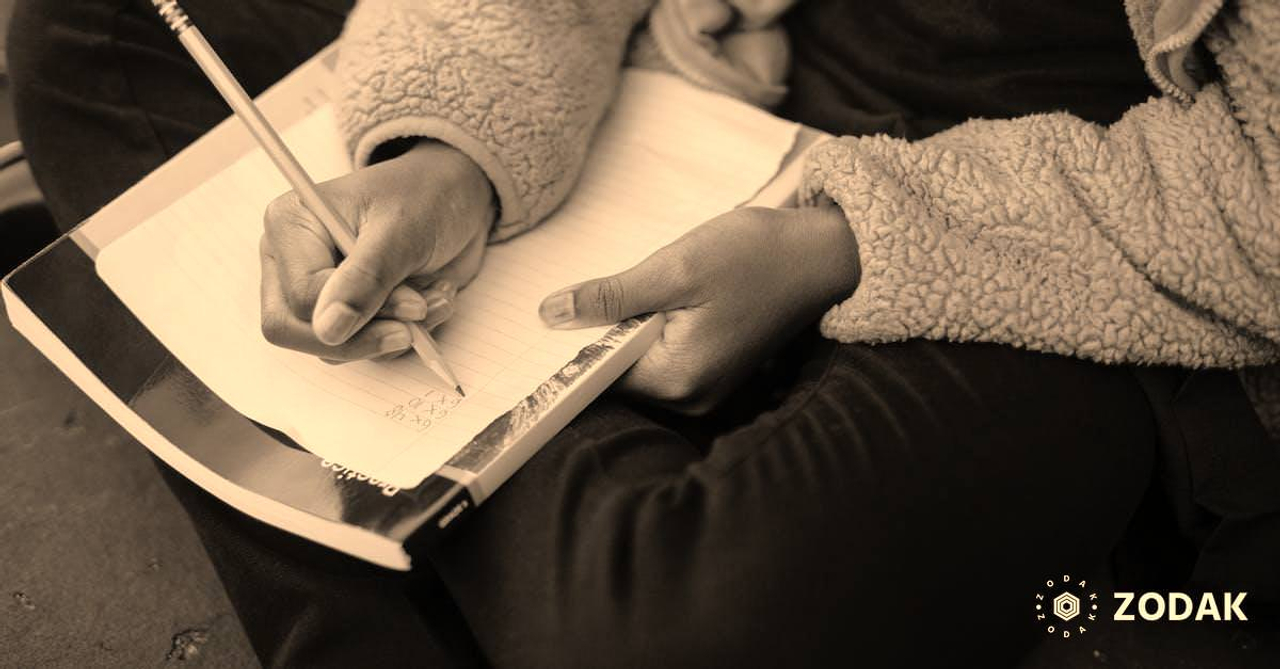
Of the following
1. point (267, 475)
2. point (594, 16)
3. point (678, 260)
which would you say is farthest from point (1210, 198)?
point (267, 475)

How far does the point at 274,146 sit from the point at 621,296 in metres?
0.19

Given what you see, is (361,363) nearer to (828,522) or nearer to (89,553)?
(828,522)

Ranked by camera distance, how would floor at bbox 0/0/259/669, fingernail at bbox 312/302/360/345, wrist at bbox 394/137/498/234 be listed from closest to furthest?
fingernail at bbox 312/302/360/345 → wrist at bbox 394/137/498/234 → floor at bbox 0/0/259/669

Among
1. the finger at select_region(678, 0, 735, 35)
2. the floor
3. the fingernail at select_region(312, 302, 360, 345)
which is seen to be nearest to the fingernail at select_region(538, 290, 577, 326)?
the fingernail at select_region(312, 302, 360, 345)

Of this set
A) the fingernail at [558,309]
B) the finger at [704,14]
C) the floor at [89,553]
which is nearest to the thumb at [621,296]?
the fingernail at [558,309]

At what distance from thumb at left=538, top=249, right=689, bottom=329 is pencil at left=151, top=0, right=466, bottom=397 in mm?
66

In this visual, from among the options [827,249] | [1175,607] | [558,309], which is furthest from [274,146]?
[1175,607]

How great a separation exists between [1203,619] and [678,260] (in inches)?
18.5

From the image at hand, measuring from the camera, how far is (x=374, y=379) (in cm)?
50

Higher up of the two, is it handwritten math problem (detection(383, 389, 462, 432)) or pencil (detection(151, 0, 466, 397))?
pencil (detection(151, 0, 466, 397))

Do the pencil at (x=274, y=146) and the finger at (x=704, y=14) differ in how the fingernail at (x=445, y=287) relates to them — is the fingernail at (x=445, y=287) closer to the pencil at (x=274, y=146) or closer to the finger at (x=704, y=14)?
the pencil at (x=274, y=146)

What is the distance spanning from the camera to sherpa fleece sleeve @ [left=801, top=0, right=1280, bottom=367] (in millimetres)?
501

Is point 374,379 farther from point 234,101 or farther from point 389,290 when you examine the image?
point 234,101

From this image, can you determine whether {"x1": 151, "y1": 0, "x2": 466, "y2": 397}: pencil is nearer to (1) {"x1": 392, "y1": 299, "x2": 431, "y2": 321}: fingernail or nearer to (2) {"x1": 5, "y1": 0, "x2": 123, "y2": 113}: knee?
(1) {"x1": 392, "y1": 299, "x2": 431, "y2": 321}: fingernail
